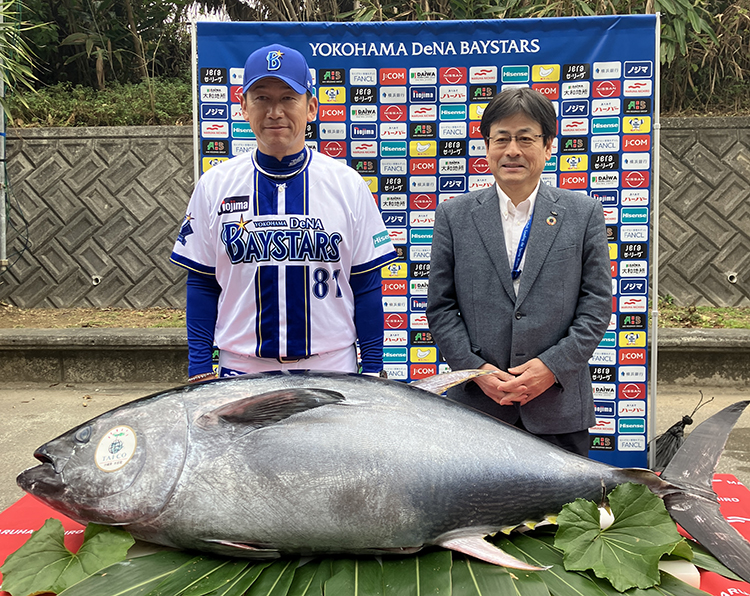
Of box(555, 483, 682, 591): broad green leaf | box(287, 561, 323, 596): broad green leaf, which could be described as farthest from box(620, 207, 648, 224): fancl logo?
box(287, 561, 323, 596): broad green leaf

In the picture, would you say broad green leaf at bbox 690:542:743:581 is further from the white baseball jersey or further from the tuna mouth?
the tuna mouth

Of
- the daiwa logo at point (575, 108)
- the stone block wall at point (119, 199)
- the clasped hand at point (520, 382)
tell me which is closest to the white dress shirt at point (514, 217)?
the clasped hand at point (520, 382)

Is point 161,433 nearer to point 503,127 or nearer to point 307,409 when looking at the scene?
point 307,409

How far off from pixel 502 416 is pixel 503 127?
98cm

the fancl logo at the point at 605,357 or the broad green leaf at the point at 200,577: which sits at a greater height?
the fancl logo at the point at 605,357

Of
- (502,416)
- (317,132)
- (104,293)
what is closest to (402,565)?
(502,416)

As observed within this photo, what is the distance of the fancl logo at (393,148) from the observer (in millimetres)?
4227

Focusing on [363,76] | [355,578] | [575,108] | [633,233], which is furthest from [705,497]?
[363,76]

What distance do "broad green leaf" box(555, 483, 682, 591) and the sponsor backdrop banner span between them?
2.74 metres

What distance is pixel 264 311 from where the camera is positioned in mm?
2086

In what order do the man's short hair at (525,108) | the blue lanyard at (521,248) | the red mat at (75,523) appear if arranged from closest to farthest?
the red mat at (75,523) < the man's short hair at (525,108) < the blue lanyard at (521,248)

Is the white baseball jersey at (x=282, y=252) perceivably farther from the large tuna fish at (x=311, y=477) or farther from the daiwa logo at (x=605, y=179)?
the daiwa logo at (x=605, y=179)

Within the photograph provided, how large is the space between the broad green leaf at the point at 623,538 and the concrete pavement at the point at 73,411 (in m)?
2.84

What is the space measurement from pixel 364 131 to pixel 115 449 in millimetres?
3096
